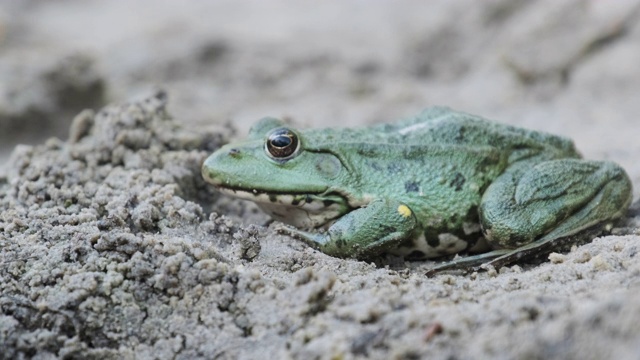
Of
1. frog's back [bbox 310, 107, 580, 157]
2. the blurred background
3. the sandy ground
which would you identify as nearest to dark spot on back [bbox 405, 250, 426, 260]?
the sandy ground

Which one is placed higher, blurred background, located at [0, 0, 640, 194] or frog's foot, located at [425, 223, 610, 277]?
blurred background, located at [0, 0, 640, 194]

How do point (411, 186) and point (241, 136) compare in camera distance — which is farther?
point (241, 136)

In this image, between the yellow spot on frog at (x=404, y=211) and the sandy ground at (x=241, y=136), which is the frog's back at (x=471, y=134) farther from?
the sandy ground at (x=241, y=136)

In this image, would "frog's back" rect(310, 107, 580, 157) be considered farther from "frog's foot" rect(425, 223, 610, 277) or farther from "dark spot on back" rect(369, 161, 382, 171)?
"frog's foot" rect(425, 223, 610, 277)

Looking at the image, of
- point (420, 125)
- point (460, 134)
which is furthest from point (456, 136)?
point (420, 125)

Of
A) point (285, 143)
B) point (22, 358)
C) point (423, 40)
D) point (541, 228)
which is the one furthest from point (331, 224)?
point (423, 40)

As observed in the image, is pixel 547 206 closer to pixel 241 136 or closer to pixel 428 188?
pixel 428 188

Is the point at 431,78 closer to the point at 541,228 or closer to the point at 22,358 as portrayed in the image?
the point at 541,228
